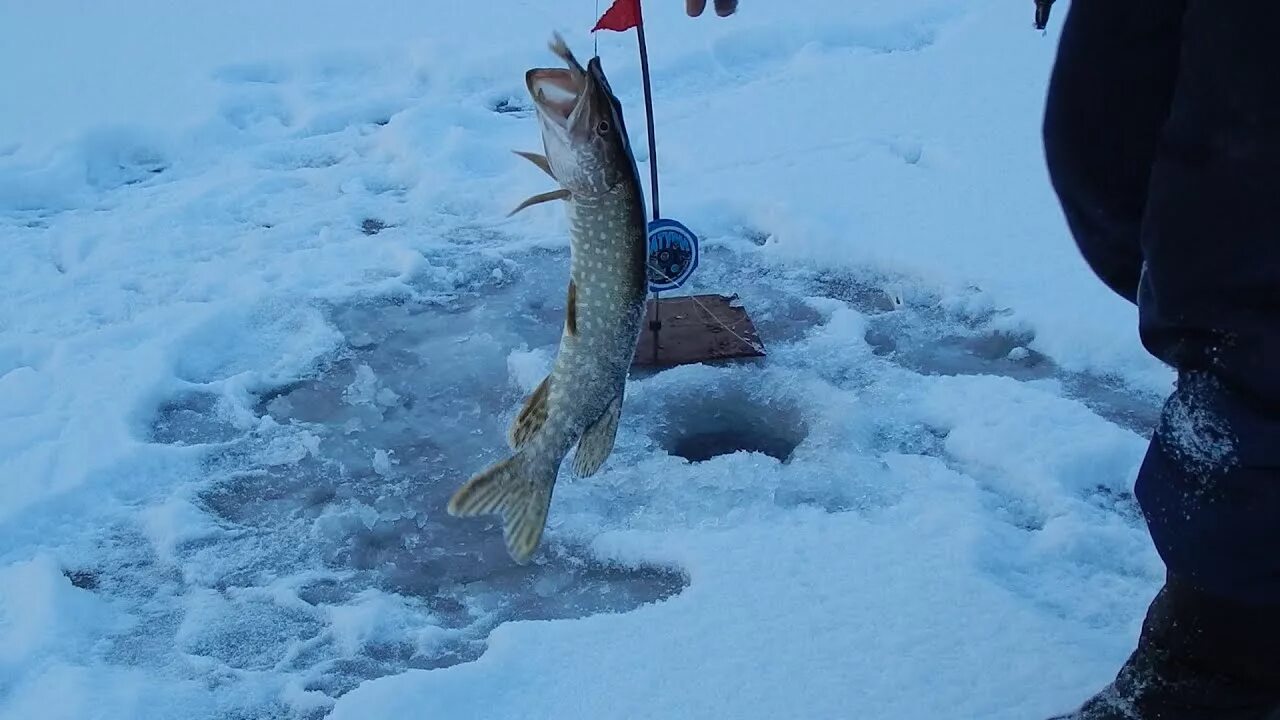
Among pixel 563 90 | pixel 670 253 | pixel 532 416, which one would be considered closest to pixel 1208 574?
pixel 532 416

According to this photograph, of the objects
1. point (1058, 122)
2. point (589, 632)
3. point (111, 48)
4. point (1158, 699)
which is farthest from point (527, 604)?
point (111, 48)

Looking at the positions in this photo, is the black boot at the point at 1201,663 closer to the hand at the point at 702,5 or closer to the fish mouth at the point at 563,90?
the fish mouth at the point at 563,90

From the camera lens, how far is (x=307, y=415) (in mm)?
3799

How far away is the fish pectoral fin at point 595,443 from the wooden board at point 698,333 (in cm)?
153

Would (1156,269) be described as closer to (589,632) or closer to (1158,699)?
(1158,699)

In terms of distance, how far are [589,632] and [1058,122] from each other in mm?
1611

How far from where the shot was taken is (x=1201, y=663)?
189 centimetres

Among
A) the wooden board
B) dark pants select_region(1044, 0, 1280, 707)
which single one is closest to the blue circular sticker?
the wooden board

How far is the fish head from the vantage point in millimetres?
2102

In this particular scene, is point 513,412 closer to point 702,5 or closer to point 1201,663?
point 702,5

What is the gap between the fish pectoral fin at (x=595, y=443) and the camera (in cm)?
242

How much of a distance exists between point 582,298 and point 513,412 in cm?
155

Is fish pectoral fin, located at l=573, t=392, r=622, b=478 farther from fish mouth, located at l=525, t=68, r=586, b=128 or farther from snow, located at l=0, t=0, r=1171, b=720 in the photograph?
fish mouth, located at l=525, t=68, r=586, b=128

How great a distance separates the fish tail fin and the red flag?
1512 mm
